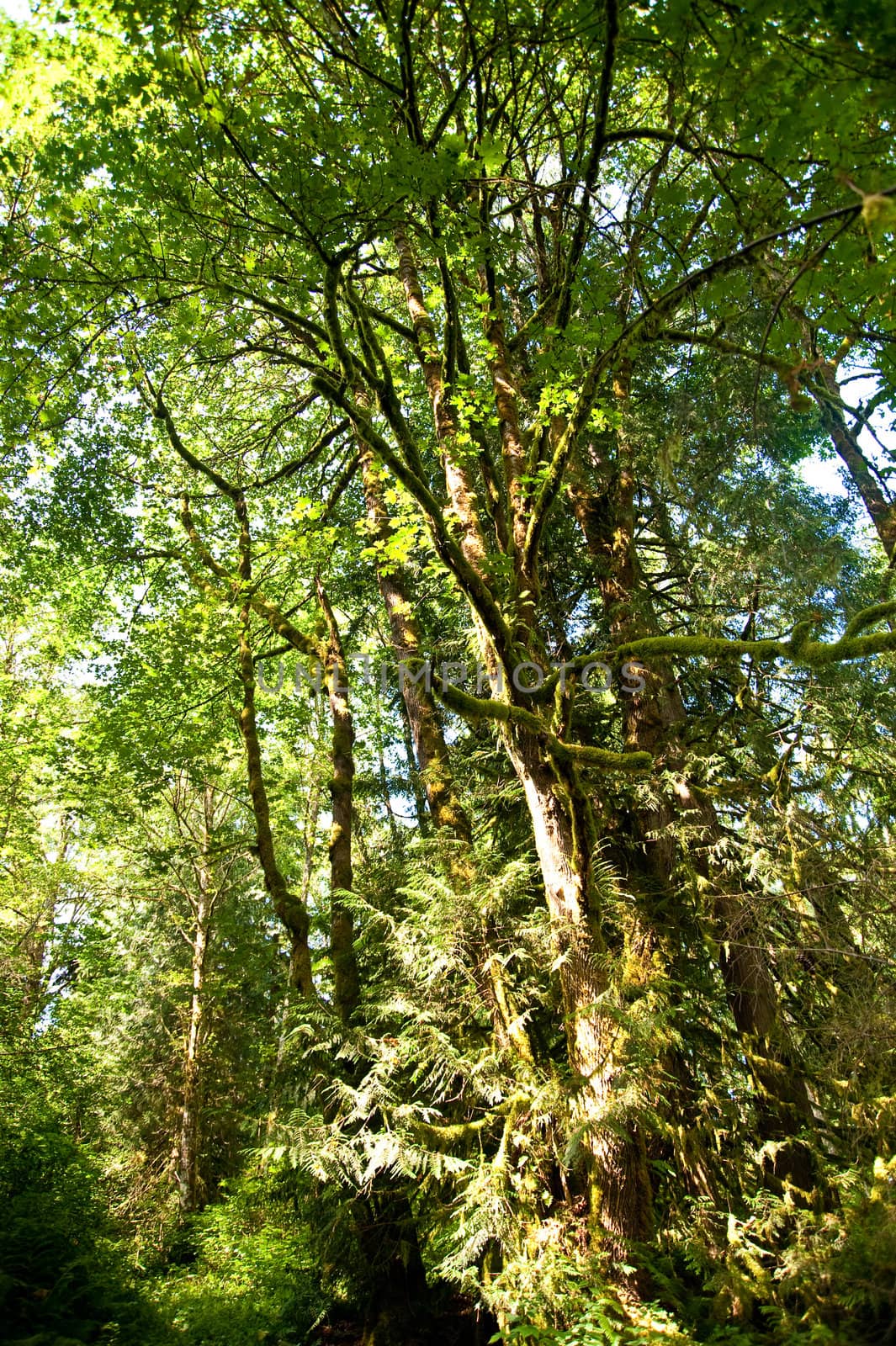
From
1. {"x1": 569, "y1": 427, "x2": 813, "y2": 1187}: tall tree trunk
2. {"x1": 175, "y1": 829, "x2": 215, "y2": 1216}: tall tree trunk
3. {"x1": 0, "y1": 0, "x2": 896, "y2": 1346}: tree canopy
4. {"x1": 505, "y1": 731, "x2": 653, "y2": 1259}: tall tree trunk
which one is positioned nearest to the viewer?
{"x1": 0, "y1": 0, "x2": 896, "y2": 1346}: tree canopy

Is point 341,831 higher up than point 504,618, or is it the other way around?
point 341,831

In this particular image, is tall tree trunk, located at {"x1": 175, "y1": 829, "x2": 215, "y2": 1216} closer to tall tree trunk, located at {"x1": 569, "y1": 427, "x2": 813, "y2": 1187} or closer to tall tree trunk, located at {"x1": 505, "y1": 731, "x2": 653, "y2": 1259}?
tall tree trunk, located at {"x1": 569, "y1": 427, "x2": 813, "y2": 1187}

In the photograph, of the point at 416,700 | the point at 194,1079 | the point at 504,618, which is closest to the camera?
the point at 504,618

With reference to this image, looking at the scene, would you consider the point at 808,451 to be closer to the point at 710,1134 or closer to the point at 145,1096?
the point at 710,1134

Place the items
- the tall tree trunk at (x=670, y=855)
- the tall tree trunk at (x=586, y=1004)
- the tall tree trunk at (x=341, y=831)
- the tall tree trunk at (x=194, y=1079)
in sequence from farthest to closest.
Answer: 1. the tall tree trunk at (x=194, y=1079)
2. the tall tree trunk at (x=341, y=831)
3. the tall tree trunk at (x=670, y=855)
4. the tall tree trunk at (x=586, y=1004)

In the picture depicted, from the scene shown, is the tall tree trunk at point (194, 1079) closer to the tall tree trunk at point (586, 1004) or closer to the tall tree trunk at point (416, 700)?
the tall tree trunk at point (416, 700)

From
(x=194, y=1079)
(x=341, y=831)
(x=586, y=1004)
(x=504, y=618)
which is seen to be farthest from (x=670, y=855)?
(x=194, y=1079)

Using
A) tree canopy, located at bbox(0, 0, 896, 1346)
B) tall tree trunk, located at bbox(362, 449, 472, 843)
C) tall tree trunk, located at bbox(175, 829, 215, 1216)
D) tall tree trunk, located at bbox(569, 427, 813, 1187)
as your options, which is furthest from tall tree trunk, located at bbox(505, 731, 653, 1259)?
tall tree trunk, located at bbox(175, 829, 215, 1216)

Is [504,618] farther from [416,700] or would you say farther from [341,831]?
[341,831]

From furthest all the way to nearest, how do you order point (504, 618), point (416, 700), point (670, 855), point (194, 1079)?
point (194, 1079) → point (416, 700) → point (670, 855) → point (504, 618)

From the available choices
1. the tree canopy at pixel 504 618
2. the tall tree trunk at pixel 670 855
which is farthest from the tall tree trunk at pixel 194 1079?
the tall tree trunk at pixel 670 855

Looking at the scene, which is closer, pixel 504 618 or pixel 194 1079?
pixel 504 618

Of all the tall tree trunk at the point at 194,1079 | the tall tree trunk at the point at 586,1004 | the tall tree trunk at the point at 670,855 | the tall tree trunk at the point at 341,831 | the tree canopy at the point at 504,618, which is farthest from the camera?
the tall tree trunk at the point at 194,1079

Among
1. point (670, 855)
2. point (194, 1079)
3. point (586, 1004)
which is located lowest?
point (586, 1004)
